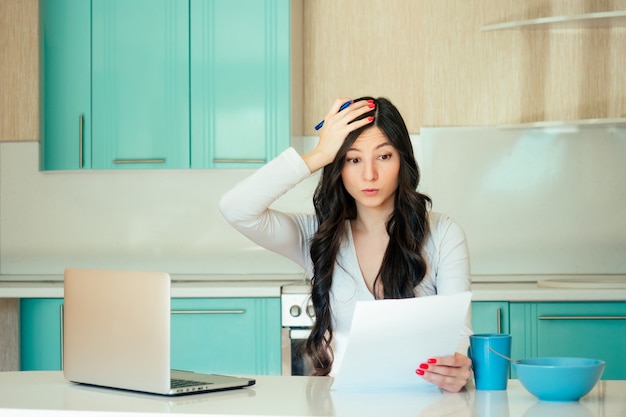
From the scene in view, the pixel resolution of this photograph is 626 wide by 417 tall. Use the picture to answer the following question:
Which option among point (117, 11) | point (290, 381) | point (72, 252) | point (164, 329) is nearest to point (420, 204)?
point (290, 381)

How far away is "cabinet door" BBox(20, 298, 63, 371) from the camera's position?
3.84 metres

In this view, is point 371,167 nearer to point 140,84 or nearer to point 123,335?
point 123,335

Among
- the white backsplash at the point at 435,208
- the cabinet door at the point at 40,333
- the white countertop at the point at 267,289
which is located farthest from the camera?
the white backsplash at the point at 435,208

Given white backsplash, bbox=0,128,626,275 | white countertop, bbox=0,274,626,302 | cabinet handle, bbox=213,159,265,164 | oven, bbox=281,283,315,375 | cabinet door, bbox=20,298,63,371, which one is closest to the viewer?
white countertop, bbox=0,274,626,302

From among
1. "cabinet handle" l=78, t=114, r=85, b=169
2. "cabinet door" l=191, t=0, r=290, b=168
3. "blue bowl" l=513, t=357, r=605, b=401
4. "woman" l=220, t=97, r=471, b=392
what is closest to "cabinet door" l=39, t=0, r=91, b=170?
"cabinet handle" l=78, t=114, r=85, b=169

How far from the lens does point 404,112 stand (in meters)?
4.26

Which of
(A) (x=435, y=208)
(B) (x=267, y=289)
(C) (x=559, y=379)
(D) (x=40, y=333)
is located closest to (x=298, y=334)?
(B) (x=267, y=289)

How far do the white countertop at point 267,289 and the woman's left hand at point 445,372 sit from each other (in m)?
1.70

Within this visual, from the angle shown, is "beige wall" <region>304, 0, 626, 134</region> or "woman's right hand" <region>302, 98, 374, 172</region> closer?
"woman's right hand" <region>302, 98, 374, 172</region>

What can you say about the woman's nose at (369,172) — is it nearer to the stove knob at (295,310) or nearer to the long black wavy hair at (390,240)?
the long black wavy hair at (390,240)

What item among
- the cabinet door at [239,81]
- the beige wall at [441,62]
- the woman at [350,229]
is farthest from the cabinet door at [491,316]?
the woman at [350,229]

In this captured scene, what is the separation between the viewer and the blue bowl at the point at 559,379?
179cm

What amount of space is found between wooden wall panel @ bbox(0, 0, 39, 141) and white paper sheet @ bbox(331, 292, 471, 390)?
9.40 ft

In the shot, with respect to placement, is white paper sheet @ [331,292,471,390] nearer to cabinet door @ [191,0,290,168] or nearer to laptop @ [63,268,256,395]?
laptop @ [63,268,256,395]
